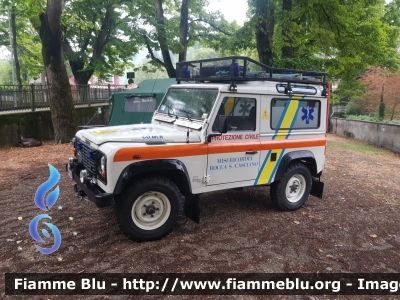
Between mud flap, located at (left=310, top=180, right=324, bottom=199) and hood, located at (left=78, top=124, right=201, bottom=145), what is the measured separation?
2891 mm

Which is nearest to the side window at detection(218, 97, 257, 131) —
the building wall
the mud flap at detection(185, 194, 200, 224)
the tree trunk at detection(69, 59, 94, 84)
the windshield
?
the windshield

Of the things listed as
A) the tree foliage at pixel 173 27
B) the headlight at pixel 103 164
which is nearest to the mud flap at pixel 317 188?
the headlight at pixel 103 164

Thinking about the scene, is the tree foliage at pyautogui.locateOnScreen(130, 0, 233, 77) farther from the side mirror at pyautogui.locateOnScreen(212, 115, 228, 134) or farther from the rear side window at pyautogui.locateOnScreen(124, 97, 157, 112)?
the side mirror at pyautogui.locateOnScreen(212, 115, 228, 134)

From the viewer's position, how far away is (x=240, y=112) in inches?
187

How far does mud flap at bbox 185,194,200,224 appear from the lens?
4613mm

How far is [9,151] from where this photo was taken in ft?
34.7

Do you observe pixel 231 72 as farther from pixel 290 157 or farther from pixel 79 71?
pixel 79 71

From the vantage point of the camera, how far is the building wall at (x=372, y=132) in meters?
13.5

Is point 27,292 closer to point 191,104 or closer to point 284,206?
point 191,104

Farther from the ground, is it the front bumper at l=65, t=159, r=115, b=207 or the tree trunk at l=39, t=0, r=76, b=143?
the tree trunk at l=39, t=0, r=76, b=143

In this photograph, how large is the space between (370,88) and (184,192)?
16.9 meters

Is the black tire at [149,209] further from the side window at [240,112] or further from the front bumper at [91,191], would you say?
the side window at [240,112]

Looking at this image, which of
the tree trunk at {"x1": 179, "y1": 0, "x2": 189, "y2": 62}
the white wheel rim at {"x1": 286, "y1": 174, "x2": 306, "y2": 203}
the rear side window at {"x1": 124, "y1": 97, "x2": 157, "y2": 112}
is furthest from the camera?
the tree trunk at {"x1": 179, "y1": 0, "x2": 189, "y2": 62}

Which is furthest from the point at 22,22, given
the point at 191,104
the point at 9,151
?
the point at 191,104
